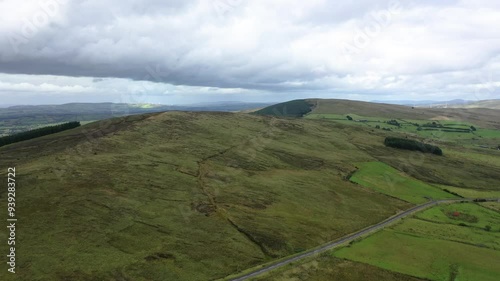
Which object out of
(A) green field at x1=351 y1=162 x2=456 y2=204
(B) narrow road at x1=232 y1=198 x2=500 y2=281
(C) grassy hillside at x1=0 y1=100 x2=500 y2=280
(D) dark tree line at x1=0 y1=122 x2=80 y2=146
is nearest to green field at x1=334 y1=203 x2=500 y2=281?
(B) narrow road at x1=232 y1=198 x2=500 y2=281

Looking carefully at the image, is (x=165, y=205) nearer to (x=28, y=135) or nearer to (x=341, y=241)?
(x=341, y=241)

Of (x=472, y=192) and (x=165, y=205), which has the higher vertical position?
(x=165, y=205)

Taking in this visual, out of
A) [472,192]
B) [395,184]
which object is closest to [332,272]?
[395,184]

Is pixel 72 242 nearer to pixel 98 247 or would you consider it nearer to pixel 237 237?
pixel 98 247

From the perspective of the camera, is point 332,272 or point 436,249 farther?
point 436,249

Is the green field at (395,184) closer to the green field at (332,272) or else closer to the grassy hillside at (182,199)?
the grassy hillside at (182,199)

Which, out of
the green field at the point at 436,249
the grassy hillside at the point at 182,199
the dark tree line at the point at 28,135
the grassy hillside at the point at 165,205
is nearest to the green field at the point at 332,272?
the grassy hillside at the point at 182,199

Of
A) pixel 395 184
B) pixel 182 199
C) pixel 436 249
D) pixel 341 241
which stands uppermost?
pixel 182 199
